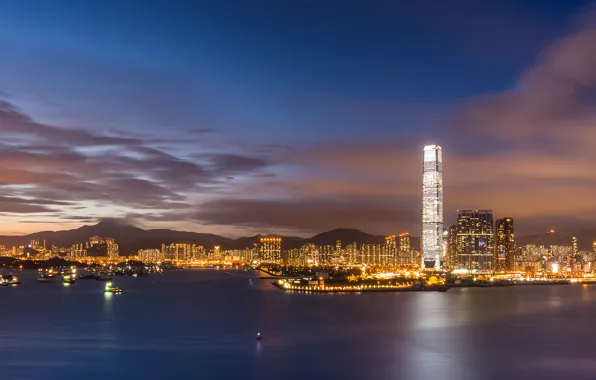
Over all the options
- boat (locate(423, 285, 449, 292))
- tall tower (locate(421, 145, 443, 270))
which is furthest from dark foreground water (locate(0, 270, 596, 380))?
tall tower (locate(421, 145, 443, 270))

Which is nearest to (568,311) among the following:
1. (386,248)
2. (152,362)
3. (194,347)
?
(194,347)

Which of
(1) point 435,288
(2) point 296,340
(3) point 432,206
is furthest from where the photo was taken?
(3) point 432,206

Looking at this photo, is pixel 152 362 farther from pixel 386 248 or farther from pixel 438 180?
pixel 386 248

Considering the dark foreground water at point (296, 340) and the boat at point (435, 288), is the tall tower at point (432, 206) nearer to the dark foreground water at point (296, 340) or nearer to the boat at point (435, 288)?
the boat at point (435, 288)

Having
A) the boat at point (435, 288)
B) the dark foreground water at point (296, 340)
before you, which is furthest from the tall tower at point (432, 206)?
the dark foreground water at point (296, 340)

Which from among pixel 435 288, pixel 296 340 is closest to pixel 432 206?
pixel 435 288

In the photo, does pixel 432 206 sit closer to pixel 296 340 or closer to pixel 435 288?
pixel 435 288
